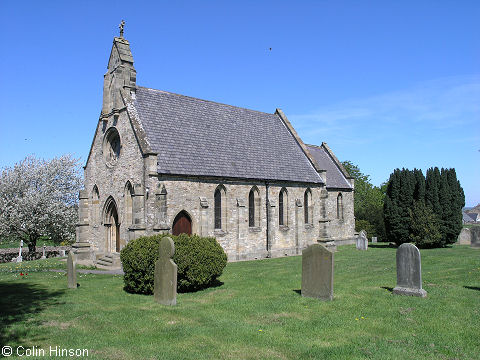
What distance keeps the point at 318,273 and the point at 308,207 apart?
713 inches

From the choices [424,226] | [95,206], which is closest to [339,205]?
[424,226]

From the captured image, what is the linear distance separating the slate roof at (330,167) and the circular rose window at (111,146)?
715 inches

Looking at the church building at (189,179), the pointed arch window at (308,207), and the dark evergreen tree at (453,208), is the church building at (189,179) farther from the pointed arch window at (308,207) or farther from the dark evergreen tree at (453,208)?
the dark evergreen tree at (453,208)

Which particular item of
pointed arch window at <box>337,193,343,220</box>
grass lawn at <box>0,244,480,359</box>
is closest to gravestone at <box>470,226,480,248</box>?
grass lawn at <box>0,244,480,359</box>

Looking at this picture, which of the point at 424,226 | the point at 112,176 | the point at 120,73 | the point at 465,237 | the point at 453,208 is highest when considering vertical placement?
the point at 120,73

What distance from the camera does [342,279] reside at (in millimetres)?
15500

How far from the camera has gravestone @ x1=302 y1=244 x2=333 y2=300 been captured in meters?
11.6

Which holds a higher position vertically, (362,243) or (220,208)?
(220,208)

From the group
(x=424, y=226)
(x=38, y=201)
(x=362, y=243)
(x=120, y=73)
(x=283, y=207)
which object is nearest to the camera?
(x=120, y=73)

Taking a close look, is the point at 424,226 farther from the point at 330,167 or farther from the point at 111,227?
the point at 111,227

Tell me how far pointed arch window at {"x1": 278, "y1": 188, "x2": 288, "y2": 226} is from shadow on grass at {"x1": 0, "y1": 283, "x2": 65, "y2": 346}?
54.2 feet

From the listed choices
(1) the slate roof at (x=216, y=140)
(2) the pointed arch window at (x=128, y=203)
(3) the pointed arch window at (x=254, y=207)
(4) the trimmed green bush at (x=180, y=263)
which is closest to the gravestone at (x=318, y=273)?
(4) the trimmed green bush at (x=180, y=263)

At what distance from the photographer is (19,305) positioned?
1145 centimetres

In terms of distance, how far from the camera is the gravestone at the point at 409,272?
38.4ft
